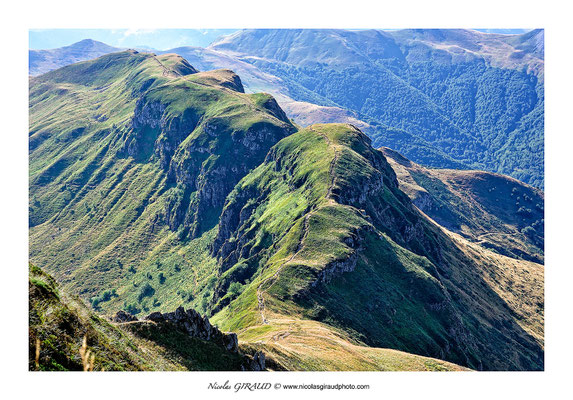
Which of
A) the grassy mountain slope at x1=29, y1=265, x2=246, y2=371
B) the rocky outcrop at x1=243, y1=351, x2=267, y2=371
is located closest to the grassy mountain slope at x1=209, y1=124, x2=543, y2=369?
the rocky outcrop at x1=243, y1=351, x2=267, y2=371

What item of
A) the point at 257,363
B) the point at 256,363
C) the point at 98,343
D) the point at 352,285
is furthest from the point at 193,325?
A: the point at 352,285

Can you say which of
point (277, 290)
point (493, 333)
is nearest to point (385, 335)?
point (277, 290)

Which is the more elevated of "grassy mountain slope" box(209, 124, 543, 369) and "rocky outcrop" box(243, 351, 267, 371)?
"rocky outcrop" box(243, 351, 267, 371)

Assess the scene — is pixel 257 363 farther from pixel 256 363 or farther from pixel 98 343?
pixel 98 343

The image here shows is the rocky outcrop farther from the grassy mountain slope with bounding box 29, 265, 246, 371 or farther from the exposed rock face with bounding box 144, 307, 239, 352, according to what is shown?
the exposed rock face with bounding box 144, 307, 239, 352

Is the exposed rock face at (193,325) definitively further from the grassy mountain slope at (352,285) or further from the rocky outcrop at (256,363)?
the grassy mountain slope at (352,285)

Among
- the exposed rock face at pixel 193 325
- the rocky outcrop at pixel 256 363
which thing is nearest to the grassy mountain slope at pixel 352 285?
the rocky outcrop at pixel 256 363
